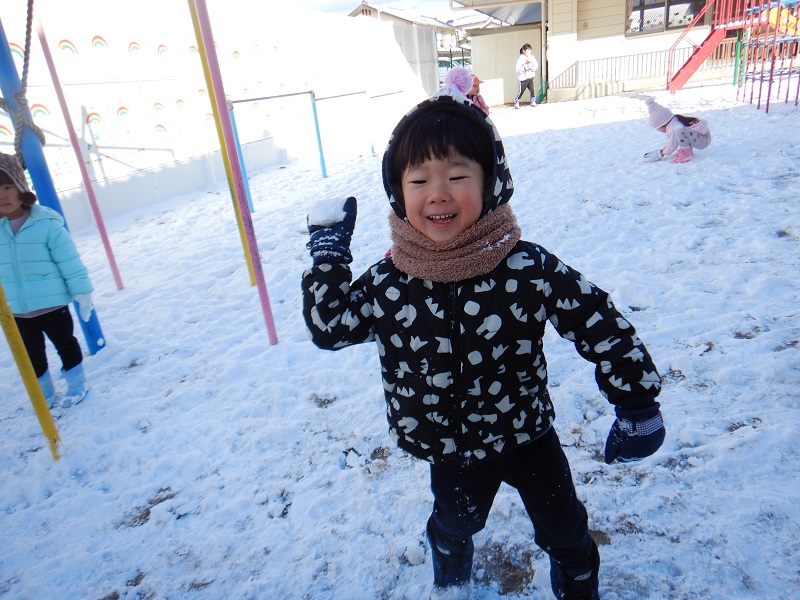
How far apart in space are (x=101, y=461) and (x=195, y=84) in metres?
8.58

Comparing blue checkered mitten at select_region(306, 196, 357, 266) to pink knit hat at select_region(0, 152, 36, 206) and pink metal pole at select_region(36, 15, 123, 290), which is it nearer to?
pink knit hat at select_region(0, 152, 36, 206)

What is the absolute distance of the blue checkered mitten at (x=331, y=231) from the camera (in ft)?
4.34

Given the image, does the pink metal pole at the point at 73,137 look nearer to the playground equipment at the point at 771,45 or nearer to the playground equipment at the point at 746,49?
the playground equipment at the point at 771,45

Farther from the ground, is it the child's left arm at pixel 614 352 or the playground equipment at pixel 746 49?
the playground equipment at pixel 746 49

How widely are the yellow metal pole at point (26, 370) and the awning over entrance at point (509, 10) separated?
15.1 m

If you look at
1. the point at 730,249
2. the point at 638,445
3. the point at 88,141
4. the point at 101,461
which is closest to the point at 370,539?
the point at 638,445

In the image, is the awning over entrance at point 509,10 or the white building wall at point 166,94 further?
the awning over entrance at point 509,10

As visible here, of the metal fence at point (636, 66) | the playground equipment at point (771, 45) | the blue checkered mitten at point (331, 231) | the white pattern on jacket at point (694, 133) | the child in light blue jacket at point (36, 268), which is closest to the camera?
the blue checkered mitten at point (331, 231)

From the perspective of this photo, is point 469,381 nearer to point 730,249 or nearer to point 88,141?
point 730,249

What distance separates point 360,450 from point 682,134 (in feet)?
18.2

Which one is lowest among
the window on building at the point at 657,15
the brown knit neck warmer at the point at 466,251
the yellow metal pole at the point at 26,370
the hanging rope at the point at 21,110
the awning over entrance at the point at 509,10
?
the yellow metal pole at the point at 26,370

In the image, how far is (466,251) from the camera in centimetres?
122

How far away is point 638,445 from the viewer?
4.11 feet

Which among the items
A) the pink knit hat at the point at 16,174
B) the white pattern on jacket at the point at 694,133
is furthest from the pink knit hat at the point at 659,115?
the pink knit hat at the point at 16,174
